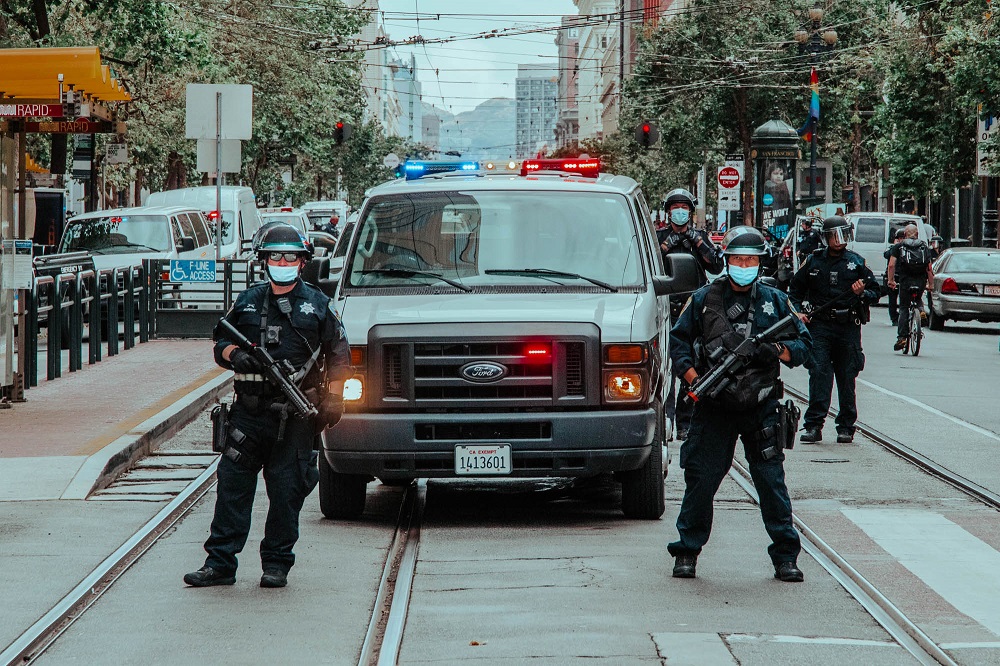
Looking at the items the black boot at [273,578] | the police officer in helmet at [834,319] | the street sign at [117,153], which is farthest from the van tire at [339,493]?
the street sign at [117,153]

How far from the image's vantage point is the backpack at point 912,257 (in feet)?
74.1

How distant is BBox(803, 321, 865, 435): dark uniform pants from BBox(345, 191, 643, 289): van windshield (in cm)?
337

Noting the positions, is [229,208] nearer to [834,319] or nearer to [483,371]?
[834,319]

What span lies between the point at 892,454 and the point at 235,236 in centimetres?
1985

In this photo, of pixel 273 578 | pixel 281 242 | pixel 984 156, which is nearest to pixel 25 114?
pixel 281 242

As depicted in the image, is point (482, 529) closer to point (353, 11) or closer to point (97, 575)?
point (97, 575)

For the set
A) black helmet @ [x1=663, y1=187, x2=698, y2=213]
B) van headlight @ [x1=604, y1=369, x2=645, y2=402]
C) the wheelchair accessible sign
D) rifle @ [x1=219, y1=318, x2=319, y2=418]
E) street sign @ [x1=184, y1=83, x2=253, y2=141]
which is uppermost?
street sign @ [x1=184, y1=83, x2=253, y2=141]

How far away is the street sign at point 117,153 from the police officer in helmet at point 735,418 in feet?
87.6

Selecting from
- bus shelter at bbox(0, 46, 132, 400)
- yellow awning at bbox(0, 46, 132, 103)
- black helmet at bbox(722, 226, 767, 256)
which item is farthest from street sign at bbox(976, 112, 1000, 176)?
black helmet at bbox(722, 226, 767, 256)

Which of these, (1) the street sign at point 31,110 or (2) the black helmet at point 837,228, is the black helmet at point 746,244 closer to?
(2) the black helmet at point 837,228

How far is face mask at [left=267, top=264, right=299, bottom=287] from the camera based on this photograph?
720cm

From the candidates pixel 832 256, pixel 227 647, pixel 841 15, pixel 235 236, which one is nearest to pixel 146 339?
pixel 235 236

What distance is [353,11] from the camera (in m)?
44.0

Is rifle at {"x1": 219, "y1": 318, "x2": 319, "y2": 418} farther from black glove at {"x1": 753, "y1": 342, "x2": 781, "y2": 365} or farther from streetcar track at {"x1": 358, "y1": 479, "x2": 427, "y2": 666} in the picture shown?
black glove at {"x1": 753, "y1": 342, "x2": 781, "y2": 365}
